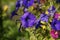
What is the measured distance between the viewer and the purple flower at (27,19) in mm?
2180

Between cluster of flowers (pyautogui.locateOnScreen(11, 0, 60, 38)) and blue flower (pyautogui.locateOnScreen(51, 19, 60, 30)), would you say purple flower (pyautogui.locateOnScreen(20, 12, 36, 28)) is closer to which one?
cluster of flowers (pyautogui.locateOnScreen(11, 0, 60, 38))

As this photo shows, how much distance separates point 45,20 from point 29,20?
0.76 feet

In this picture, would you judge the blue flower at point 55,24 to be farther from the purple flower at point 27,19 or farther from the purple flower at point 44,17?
the purple flower at point 27,19

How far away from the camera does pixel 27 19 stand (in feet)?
7.32

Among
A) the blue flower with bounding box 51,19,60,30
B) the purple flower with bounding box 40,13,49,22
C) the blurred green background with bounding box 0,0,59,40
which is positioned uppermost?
the purple flower with bounding box 40,13,49,22

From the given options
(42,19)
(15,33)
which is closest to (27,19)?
(42,19)

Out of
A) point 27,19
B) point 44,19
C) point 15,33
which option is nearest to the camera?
point 44,19

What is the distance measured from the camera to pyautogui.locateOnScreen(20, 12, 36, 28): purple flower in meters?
2.18

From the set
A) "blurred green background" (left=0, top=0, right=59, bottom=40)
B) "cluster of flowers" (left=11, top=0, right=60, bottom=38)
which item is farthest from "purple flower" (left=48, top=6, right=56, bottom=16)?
"blurred green background" (left=0, top=0, right=59, bottom=40)

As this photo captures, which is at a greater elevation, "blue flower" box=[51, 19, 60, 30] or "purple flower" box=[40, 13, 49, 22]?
"purple flower" box=[40, 13, 49, 22]

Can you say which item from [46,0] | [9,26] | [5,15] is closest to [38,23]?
[46,0]

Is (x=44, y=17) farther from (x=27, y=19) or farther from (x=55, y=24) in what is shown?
(x=27, y=19)

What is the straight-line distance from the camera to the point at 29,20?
2.24m

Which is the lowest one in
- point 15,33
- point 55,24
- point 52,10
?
point 15,33
